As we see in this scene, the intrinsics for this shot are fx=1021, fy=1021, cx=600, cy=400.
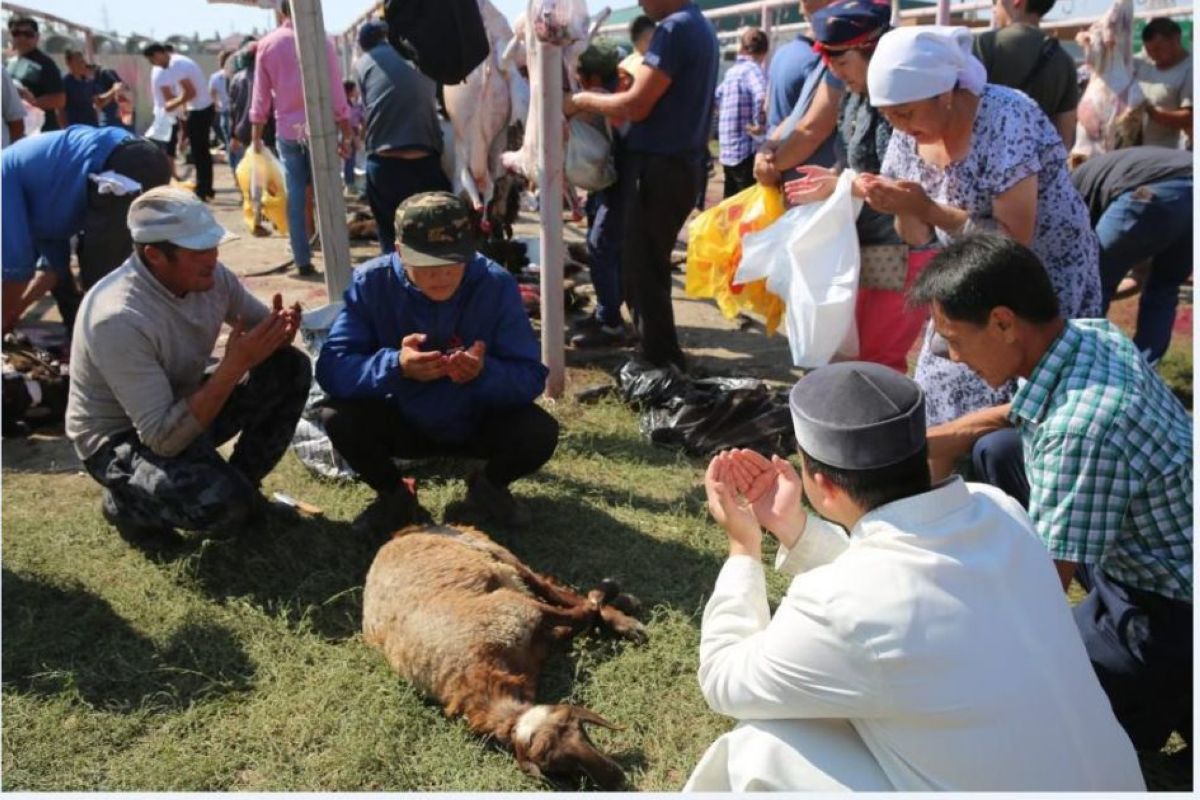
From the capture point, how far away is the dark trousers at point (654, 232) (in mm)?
5145

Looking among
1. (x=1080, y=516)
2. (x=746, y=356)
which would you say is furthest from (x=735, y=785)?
(x=746, y=356)

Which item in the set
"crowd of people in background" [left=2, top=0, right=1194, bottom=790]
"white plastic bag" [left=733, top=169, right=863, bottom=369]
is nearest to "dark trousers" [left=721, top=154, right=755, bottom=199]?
"crowd of people in background" [left=2, top=0, right=1194, bottom=790]

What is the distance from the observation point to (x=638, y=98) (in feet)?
16.1

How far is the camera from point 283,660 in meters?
3.15

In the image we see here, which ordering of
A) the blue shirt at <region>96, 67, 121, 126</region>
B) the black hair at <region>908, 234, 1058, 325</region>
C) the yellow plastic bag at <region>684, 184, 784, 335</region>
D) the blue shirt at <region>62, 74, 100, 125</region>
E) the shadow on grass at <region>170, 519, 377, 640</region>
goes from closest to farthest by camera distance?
1. the black hair at <region>908, 234, 1058, 325</region>
2. the shadow on grass at <region>170, 519, 377, 640</region>
3. the yellow plastic bag at <region>684, 184, 784, 335</region>
4. the blue shirt at <region>62, 74, 100, 125</region>
5. the blue shirt at <region>96, 67, 121, 126</region>

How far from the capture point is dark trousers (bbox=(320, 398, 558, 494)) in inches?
149

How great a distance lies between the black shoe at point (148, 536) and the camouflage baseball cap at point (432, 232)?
136 centimetres

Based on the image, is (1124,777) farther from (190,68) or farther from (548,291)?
(190,68)

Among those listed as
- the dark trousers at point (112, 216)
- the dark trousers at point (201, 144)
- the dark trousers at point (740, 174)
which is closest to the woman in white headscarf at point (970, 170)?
the dark trousers at point (112, 216)

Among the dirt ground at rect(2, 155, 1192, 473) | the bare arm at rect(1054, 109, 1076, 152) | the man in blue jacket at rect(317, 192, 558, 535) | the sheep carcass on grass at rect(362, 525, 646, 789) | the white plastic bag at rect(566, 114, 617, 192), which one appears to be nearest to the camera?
the sheep carcass on grass at rect(362, 525, 646, 789)

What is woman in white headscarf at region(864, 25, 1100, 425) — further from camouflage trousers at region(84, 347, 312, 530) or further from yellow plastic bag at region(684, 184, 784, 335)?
camouflage trousers at region(84, 347, 312, 530)

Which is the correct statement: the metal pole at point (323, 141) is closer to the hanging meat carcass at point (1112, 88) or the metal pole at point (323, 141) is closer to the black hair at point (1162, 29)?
the hanging meat carcass at point (1112, 88)

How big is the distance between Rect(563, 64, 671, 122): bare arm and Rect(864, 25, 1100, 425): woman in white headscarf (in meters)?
1.65

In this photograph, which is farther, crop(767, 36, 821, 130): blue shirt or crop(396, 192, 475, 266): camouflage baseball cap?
crop(767, 36, 821, 130): blue shirt
